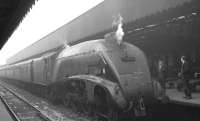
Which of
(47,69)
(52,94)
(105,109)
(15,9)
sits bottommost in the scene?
(105,109)

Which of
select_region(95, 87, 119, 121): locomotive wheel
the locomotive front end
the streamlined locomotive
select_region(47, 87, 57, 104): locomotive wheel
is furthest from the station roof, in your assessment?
select_region(47, 87, 57, 104): locomotive wheel

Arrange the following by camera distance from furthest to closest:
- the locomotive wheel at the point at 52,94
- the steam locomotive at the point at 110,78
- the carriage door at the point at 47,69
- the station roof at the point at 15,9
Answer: the carriage door at the point at 47,69
the locomotive wheel at the point at 52,94
the station roof at the point at 15,9
the steam locomotive at the point at 110,78

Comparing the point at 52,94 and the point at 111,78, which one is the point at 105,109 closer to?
the point at 111,78

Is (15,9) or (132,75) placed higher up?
(15,9)

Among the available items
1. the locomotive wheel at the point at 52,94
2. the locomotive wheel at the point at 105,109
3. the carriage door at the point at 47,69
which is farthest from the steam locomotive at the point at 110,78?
the carriage door at the point at 47,69

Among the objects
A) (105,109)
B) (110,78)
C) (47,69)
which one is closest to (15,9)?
(110,78)

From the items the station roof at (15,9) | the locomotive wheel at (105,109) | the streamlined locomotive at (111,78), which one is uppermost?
the station roof at (15,9)

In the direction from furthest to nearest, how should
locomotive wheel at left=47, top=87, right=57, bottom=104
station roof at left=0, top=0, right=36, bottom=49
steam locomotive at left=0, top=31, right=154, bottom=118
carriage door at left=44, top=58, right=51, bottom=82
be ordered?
carriage door at left=44, top=58, right=51, bottom=82
locomotive wheel at left=47, top=87, right=57, bottom=104
station roof at left=0, top=0, right=36, bottom=49
steam locomotive at left=0, top=31, right=154, bottom=118

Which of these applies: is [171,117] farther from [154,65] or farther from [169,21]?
[154,65]

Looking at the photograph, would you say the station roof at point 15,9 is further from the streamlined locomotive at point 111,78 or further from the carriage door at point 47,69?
the carriage door at point 47,69

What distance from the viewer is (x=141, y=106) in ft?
28.4

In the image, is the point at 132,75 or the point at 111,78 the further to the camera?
the point at 111,78

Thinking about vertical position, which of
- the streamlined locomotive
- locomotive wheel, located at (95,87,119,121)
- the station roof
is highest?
the station roof

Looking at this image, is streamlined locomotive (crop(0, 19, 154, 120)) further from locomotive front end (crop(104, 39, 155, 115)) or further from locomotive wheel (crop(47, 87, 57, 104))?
locomotive wheel (crop(47, 87, 57, 104))
